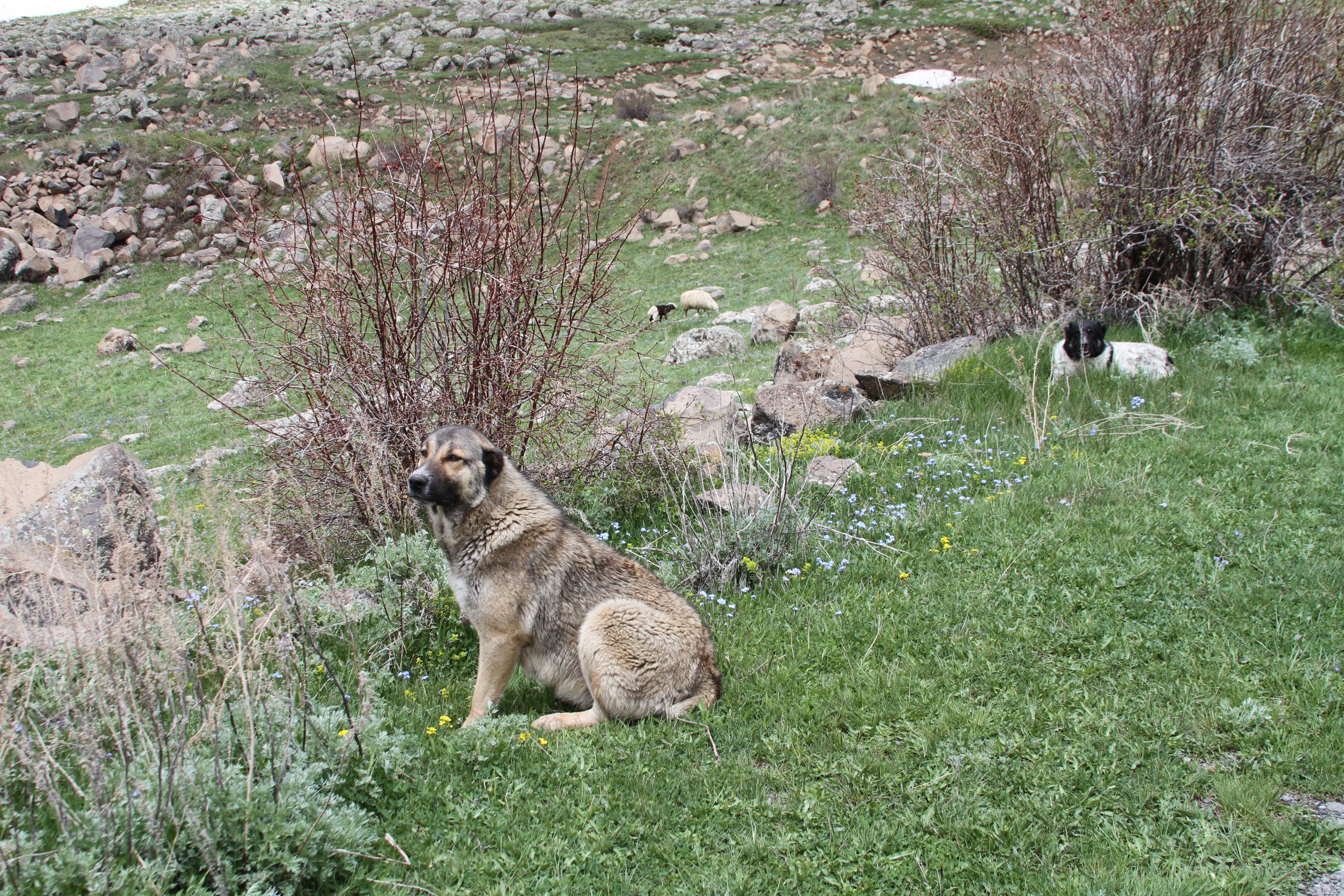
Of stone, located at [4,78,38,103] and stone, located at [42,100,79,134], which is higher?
stone, located at [4,78,38,103]

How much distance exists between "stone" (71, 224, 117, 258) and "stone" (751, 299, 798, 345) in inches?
839

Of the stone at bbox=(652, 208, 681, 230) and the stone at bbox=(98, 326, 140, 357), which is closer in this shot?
the stone at bbox=(98, 326, 140, 357)

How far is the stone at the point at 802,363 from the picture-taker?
10172 mm

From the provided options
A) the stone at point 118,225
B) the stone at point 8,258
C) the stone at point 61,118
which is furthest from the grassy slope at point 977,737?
the stone at point 61,118

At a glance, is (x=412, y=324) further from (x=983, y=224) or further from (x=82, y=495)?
(x=983, y=224)

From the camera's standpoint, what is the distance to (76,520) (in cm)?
350

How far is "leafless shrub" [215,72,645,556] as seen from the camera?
6.29 meters

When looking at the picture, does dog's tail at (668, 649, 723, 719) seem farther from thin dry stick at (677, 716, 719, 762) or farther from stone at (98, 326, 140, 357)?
stone at (98, 326, 140, 357)

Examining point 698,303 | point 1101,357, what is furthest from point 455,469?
point 698,303

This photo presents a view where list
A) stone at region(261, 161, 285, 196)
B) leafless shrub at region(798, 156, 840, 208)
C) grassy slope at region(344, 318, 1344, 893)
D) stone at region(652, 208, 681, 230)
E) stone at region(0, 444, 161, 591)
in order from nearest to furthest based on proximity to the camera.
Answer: stone at region(0, 444, 161, 591), grassy slope at region(344, 318, 1344, 893), leafless shrub at region(798, 156, 840, 208), stone at region(652, 208, 681, 230), stone at region(261, 161, 285, 196)

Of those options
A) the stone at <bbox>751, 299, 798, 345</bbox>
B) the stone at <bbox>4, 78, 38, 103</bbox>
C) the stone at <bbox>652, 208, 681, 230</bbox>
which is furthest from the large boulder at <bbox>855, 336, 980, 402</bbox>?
the stone at <bbox>4, 78, 38, 103</bbox>

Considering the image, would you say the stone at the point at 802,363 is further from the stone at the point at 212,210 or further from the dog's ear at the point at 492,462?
the stone at the point at 212,210

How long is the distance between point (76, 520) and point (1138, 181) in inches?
437

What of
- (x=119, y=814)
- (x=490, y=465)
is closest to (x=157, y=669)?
(x=119, y=814)
